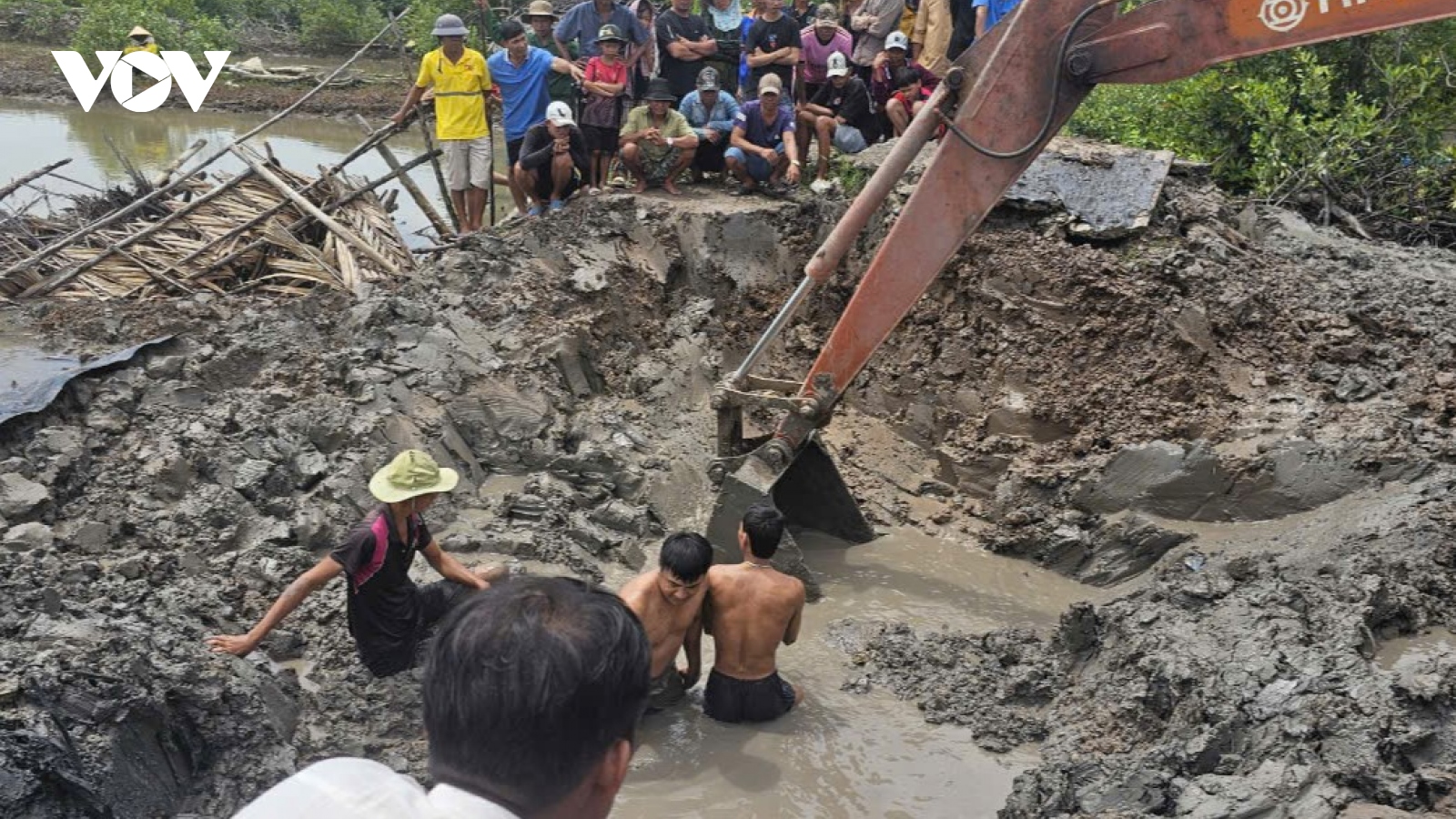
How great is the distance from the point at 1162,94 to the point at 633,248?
479 cm

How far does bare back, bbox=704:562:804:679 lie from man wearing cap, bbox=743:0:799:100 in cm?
522

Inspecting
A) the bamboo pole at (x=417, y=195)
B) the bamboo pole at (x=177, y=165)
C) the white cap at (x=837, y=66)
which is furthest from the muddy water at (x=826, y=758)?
the bamboo pole at (x=177, y=165)

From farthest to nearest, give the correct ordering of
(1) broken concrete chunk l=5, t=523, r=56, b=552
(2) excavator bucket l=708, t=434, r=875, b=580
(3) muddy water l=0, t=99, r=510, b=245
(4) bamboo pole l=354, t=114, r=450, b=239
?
(3) muddy water l=0, t=99, r=510, b=245 < (4) bamboo pole l=354, t=114, r=450, b=239 < (2) excavator bucket l=708, t=434, r=875, b=580 < (1) broken concrete chunk l=5, t=523, r=56, b=552

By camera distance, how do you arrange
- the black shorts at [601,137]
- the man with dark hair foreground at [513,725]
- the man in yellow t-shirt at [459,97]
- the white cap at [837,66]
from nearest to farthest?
the man with dark hair foreground at [513,725] < the black shorts at [601,137] < the man in yellow t-shirt at [459,97] < the white cap at [837,66]

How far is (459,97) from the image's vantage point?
9023mm

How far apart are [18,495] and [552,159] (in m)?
4.22

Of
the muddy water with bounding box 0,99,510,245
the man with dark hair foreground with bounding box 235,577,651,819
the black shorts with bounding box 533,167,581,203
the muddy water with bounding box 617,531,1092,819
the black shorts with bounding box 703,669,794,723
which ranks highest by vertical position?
the man with dark hair foreground with bounding box 235,577,651,819

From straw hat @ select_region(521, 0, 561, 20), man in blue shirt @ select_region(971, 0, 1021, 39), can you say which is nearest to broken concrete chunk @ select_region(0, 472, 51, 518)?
straw hat @ select_region(521, 0, 561, 20)

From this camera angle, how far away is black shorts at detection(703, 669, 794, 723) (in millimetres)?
5066

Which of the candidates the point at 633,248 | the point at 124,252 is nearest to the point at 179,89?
the point at 124,252

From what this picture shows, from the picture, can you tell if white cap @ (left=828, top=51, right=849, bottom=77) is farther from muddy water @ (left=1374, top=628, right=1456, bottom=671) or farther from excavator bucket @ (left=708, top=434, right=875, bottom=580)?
muddy water @ (left=1374, top=628, right=1456, bottom=671)

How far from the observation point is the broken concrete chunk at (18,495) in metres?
5.45

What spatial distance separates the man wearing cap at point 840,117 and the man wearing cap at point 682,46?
42.5 inches

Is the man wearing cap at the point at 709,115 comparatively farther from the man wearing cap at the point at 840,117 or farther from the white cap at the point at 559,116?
the white cap at the point at 559,116
